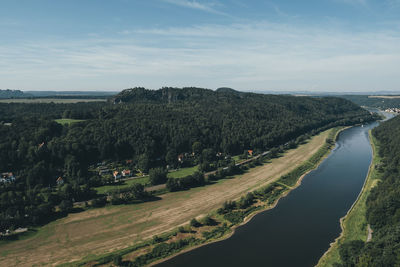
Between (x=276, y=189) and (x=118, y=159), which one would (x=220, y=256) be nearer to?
(x=276, y=189)

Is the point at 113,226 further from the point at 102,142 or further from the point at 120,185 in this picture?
the point at 102,142

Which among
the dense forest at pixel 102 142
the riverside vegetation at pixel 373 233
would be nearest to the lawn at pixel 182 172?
the dense forest at pixel 102 142

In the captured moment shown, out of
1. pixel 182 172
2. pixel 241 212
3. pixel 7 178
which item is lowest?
pixel 241 212

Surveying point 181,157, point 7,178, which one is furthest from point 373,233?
point 7,178

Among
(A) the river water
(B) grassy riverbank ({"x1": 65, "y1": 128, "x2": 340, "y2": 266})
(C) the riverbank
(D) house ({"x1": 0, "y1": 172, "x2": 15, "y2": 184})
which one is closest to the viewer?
(A) the river water

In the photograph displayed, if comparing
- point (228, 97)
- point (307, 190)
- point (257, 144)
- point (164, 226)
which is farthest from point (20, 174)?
point (228, 97)

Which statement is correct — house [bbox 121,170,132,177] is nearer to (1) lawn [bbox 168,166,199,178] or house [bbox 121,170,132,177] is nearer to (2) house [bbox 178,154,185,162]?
(1) lawn [bbox 168,166,199,178]

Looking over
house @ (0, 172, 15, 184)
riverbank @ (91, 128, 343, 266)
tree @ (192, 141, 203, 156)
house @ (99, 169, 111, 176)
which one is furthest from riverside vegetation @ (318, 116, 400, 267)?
house @ (0, 172, 15, 184)
